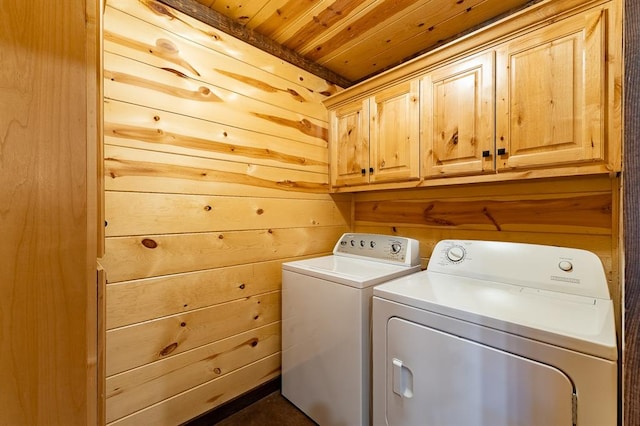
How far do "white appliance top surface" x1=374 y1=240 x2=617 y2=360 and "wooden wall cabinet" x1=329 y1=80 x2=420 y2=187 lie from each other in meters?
0.57

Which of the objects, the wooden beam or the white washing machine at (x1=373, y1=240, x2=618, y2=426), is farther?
the wooden beam

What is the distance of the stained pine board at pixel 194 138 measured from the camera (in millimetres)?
1271

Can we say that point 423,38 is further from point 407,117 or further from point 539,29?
point 539,29

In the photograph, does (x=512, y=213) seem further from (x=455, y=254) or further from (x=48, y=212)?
(x=48, y=212)

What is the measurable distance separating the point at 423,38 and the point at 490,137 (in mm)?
912

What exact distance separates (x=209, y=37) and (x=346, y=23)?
797 millimetres

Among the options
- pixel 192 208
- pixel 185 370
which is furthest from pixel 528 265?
pixel 185 370

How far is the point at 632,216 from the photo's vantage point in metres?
0.36

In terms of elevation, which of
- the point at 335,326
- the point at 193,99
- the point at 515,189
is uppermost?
the point at 193,99

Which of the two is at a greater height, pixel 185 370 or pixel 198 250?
pixel 198 250

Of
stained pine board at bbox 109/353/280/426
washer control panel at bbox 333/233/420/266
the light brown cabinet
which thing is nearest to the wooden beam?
the light brown cabinet

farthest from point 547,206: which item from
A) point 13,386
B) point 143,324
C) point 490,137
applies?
point 143,324

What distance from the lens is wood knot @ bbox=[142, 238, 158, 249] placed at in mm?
1340

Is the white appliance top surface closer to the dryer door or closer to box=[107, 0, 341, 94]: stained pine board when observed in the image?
the dryer door
